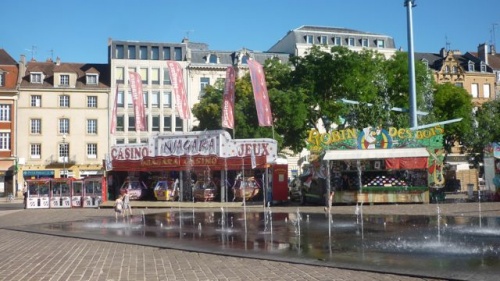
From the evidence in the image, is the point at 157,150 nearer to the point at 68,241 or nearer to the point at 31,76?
the point at 68,241

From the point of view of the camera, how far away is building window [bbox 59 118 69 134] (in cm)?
6506

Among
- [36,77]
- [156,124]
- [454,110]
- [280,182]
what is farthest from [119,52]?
[454,110]

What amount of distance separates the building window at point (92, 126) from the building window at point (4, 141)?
9052 millimetres

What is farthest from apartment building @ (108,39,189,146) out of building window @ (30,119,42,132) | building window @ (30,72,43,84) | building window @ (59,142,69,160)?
building window @ (30,119,42,132)

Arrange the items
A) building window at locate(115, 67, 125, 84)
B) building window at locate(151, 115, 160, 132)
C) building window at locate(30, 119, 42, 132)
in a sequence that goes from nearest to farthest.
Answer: building window at locate(30, 119, 42, 132), building window at locate(115, 67, 125, 84), building window at locate(151, 115, 160, 132)

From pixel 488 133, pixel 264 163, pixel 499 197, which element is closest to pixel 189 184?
pixel 264 163

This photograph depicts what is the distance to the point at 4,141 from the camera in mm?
62969

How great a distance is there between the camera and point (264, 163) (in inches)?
1522

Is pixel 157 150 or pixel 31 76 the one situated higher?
pixel 31 76

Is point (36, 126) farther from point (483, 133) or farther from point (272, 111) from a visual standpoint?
point (483, 133)

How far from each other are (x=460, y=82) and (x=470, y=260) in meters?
67.6

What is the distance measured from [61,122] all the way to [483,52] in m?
59.0

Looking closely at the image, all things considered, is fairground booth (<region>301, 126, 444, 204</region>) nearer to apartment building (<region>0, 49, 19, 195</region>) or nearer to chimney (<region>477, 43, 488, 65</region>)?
apartment building (<region>0, 49, 19, 195</region>)

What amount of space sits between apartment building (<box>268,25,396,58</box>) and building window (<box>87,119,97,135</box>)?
28876 mm
